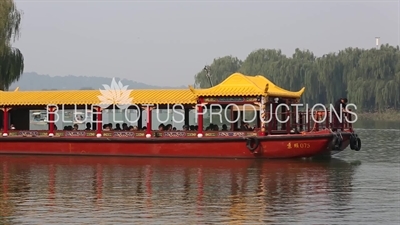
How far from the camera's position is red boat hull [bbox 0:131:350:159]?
2015 centimetres

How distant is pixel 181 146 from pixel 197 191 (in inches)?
262

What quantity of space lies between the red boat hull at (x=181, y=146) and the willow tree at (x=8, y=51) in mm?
8532

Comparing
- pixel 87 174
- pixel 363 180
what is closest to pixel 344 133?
pixel 363 180

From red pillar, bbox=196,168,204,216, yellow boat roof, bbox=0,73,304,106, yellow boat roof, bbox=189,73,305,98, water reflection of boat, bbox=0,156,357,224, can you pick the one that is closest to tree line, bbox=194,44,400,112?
yellow boat roof, bbox=0,73,304,106

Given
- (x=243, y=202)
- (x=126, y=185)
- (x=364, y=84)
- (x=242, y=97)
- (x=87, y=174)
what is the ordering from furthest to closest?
(x=364, y=84) → (x=242, y=97) → (x=87, y=174) → (x=126, y=185) → (x=243, y=202)

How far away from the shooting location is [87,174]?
1780 cm

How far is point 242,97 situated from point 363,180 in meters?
5.22

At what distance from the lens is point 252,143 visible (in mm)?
20359

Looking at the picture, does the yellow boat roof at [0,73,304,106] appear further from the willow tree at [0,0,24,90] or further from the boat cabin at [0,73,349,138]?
the willow tree at [0,0,24,90]

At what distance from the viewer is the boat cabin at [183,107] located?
20.8 metres

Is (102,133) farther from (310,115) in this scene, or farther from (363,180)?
(363,180)

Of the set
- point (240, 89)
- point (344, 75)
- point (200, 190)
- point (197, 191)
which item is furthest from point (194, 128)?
point (344, 75)

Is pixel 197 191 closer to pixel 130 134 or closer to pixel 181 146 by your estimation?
pixel 181 146

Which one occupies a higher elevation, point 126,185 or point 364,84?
point 364,84
